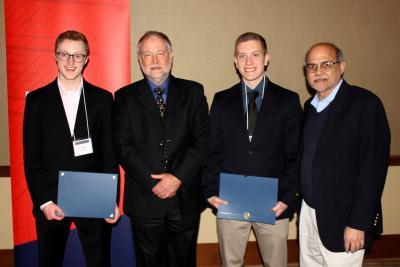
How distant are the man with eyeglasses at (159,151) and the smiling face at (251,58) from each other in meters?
0.39

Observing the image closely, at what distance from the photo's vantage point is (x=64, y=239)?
242cm

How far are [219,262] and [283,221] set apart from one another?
1.44 meters

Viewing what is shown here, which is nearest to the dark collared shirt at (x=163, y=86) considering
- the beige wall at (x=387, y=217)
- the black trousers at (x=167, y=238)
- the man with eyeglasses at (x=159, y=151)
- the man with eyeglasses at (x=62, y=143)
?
the man with eyeglasses at (x=159, y=151)

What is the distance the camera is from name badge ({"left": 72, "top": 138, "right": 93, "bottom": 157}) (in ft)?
7.57

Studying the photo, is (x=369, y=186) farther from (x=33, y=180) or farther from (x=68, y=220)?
(x=33, y=180)

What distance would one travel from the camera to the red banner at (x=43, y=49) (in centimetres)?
279

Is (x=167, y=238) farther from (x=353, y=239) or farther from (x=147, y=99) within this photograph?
(x=353, y=239)

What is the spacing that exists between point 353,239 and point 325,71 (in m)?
1.05

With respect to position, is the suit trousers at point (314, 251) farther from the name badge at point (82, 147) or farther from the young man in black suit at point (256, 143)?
the name badge at point (82, 147)

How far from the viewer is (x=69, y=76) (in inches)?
91.0

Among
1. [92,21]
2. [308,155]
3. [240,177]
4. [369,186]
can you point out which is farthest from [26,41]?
[369,186]

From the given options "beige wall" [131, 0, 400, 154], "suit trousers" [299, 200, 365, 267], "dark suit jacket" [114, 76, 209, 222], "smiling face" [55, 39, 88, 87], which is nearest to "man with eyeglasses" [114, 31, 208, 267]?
"dark suit jacket" [114, 76, 209, 222]

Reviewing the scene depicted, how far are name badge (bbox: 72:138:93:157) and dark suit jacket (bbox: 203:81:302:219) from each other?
84 cm

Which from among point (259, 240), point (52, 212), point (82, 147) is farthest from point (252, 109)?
point (52, 212)
